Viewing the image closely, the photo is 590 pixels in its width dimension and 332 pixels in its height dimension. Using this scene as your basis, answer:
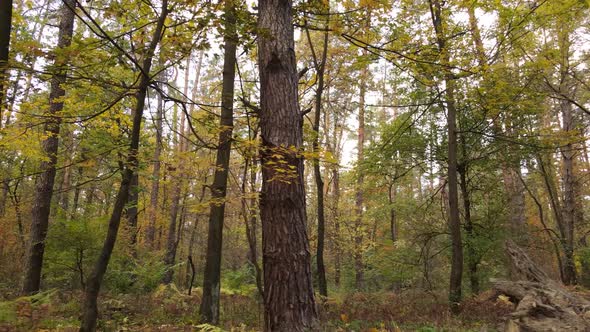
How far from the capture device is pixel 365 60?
20.1 feet

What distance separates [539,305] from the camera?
570 centimetres

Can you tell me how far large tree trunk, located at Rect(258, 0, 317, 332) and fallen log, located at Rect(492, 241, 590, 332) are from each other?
3615 millimetres

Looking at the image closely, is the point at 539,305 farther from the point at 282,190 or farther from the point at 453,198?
the point at 282,190

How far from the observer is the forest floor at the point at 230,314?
6195mm

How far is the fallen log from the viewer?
5.16 metres

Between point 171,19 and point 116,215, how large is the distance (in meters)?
2.87

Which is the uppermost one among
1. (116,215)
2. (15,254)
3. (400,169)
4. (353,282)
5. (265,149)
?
(400,169)

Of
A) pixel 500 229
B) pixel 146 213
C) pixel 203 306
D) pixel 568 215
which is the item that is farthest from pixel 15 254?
pixel 568 215

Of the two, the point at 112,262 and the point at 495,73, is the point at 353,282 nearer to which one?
the point at 112,262

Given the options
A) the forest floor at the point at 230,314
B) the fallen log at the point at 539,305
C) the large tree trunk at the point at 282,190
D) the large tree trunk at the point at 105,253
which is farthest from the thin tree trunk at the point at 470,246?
the large tree trunk at the point at 105,253

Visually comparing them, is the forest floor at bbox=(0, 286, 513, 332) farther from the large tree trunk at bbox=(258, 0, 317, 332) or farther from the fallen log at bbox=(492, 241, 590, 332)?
the large tree trunk at bbox=(258, 0, 317, 332)

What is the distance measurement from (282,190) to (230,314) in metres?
6.13

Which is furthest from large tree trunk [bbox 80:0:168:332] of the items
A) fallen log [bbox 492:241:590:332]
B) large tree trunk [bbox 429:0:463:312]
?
large tree trunk [bbox 429:0:463:312]

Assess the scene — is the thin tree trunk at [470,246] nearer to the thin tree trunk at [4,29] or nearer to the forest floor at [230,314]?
the forest floor at [230,314]
